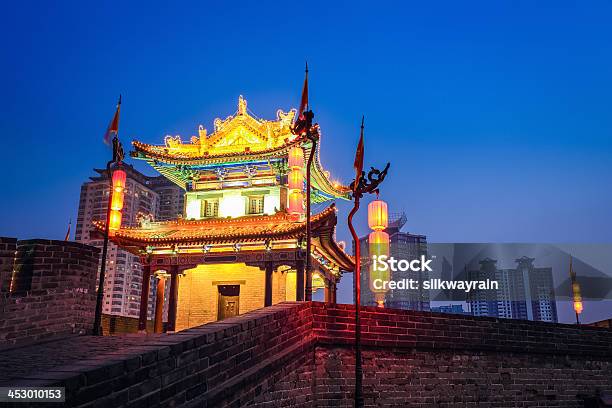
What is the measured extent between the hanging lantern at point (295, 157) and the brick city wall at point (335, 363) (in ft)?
29.9

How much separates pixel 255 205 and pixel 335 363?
11.3 metres

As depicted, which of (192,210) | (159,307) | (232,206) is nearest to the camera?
(159,307)

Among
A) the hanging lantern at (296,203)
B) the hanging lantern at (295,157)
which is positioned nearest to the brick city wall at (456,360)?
the hanging lantern at (296,203)

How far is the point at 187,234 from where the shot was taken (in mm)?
18078

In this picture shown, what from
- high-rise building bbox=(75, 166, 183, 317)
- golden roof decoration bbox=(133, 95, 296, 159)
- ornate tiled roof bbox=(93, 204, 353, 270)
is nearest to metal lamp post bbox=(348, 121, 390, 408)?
ornate tiled roof bbox=(93, 204, 353, 270)

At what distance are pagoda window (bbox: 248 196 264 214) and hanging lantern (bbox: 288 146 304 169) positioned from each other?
226cm

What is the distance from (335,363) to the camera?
876 centimetres

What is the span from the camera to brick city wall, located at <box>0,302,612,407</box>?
4000 millimetres

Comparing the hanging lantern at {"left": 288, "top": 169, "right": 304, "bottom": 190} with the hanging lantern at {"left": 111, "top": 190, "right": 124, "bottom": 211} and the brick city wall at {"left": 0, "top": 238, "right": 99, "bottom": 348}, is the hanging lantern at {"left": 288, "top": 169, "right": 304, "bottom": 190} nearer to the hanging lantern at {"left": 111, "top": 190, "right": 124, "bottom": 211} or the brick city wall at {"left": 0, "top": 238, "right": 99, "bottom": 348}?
the hanging lantern at {"left": 111, "top": 190, "right": 124, "bottom": 211}

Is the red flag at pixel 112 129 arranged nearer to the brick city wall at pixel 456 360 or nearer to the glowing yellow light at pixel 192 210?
the glowing yellow light at pixel 192 210

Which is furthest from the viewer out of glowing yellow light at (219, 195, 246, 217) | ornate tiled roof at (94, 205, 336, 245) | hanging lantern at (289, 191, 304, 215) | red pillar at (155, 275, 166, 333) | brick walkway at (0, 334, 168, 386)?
glowing yellow light at (219, 195, 246, 217)

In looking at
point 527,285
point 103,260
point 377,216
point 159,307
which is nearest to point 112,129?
point 103,260

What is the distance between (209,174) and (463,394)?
13646mm

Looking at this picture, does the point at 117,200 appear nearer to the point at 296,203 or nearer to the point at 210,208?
the point at 210,208
